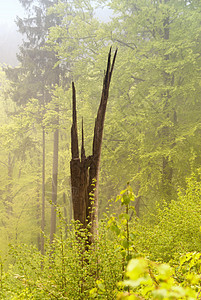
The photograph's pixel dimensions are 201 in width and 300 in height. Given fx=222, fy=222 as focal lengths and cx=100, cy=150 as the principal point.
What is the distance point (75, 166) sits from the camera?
13.7 ft

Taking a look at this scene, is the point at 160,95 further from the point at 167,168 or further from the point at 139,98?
the point at 167,168

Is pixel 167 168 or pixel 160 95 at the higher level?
pixel 160 95

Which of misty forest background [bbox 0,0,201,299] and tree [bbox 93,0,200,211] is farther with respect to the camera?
tree [bbox 93,0,200,211]

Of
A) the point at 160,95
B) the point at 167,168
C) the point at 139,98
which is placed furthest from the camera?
the point at 139,98

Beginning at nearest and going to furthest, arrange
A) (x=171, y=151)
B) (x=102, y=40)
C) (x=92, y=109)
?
(x=171, y=151) → (x=102, y=40) → (x=92, y=109)

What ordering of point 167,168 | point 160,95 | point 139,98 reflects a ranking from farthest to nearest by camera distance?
point 139,98 → point 160,95 → point 167,168

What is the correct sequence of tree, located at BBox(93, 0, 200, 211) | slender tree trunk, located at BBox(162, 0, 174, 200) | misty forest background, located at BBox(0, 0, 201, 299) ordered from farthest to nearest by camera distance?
slender tree trunk, located at BBox(162, 0, 174, 200), tree, located at BBox(93, 0, 200, 211), misty forest background, located at BBox(0, 0, 201, 299)

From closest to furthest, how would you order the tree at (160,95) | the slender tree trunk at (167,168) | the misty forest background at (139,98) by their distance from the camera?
the misty forest background at (139,98) < the tree at (160,95) < the slender tree trunk at (167,168)

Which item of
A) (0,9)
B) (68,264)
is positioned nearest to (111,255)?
(68,264)

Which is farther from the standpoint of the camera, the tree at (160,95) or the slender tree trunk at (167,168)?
the slender tree trunk at (167,168)

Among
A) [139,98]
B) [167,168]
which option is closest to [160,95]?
[139,98]

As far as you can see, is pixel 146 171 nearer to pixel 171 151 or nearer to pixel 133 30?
pixel 171 151

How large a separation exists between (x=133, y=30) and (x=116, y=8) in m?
1.29

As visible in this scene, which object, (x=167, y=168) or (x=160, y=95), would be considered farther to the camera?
(x=160, y=95)
